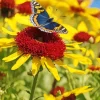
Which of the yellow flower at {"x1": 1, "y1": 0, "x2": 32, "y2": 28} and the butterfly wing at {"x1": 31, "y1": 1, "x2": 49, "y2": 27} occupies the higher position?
the butterfly wing at {"x1": 31, "y1": 1, "x2": 49, "y2": 27}

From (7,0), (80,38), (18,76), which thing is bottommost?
(18,76)

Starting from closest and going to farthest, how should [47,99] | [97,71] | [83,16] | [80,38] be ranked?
[47,99]
[97,71]
[80,38]
[83,16]

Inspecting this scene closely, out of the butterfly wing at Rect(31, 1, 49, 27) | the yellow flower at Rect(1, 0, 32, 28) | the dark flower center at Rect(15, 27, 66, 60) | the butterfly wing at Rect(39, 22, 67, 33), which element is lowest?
the yellow flower at Rect(1, 0, 32, 28)

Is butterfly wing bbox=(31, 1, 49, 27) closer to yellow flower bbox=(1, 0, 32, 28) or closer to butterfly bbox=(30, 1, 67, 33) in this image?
butterfly bbox=(30, 1, 67, 33)

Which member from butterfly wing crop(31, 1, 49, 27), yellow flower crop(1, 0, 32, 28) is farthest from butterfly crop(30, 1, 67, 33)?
yellow flower crop(1, 0, 32, 28)

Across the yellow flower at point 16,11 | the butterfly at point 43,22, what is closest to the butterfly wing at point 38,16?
the butterfly at point 43,22

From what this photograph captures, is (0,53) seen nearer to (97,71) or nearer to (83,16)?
(97,71)

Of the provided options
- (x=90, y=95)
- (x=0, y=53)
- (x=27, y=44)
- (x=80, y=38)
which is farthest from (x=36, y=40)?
(x=80, y=38)

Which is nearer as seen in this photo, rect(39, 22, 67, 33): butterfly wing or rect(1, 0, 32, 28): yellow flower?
rect(39, 22, 67, 33): butterfly wing
